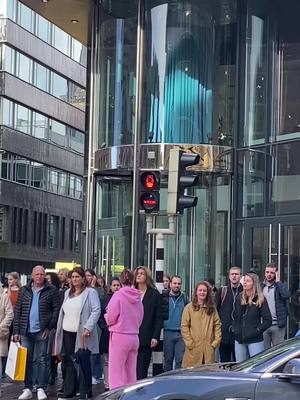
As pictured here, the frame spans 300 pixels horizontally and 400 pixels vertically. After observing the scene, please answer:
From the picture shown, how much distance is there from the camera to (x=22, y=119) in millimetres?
53594

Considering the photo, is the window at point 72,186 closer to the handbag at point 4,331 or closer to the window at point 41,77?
the window at point 41,77

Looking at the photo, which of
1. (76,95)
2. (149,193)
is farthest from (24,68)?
Answer: (149,193)

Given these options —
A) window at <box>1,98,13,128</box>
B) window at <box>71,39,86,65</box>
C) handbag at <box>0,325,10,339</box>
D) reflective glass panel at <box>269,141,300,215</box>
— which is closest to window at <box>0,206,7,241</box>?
window at <box>1,98,13,128</box>

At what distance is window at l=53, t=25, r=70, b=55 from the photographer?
5772 centimetres

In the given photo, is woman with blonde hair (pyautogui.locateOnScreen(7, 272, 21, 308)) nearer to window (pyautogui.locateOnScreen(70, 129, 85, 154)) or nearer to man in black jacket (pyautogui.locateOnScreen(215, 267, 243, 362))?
man in black jacket (pyautogui.locateOnScreen(215, 267, 243, 362))

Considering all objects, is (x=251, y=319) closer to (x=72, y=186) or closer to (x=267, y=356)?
(x=267, y=356)

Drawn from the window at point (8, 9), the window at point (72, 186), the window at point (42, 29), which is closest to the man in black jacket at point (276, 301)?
the window at point (8, 9)

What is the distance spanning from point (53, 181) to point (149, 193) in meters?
45.0

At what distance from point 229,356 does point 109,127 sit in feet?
32.5

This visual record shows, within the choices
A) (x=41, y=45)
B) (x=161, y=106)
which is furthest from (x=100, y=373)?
(x=41, y=45)

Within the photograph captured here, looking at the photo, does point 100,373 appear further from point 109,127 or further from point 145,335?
point 109,127

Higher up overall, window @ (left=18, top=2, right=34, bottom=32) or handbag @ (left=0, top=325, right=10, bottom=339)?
window @ (left=18, top=2, right=34, bottom=32)

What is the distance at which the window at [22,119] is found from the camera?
52969 mm

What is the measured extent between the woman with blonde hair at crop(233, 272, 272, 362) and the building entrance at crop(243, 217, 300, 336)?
6.53 metres
